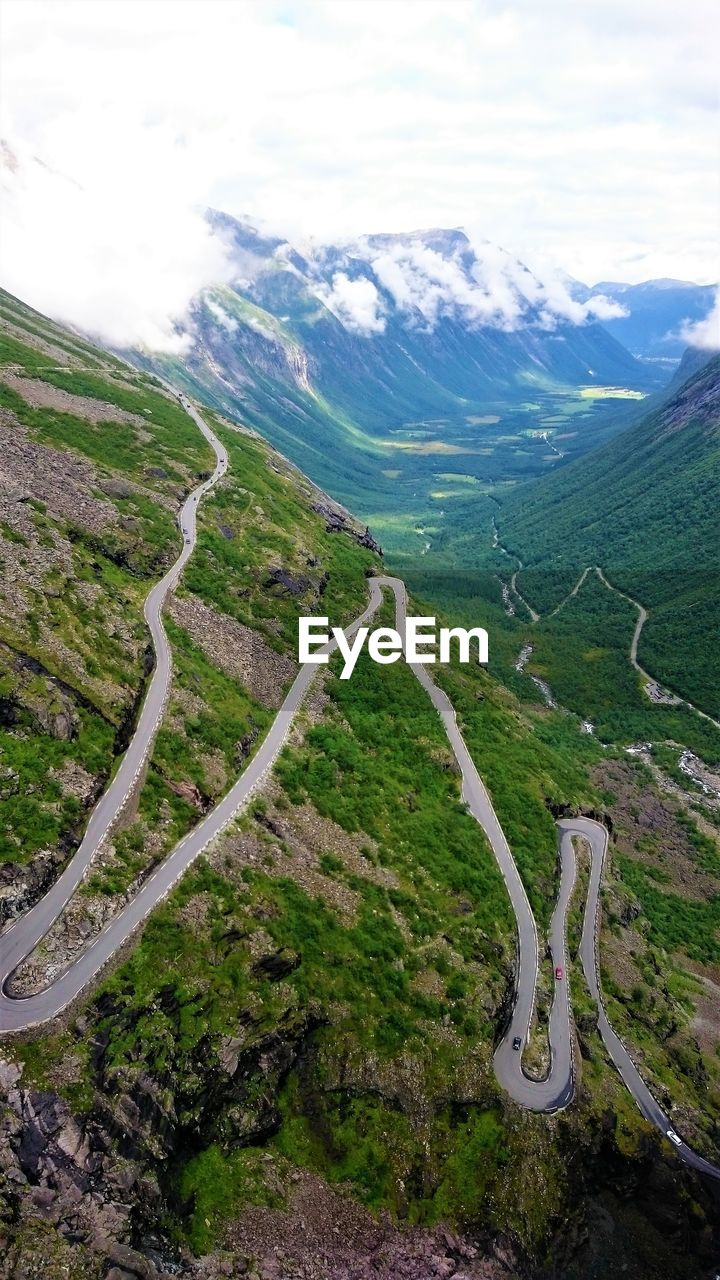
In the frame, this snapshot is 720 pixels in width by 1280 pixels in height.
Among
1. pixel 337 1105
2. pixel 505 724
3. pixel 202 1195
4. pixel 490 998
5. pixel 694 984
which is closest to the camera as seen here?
pixel 202 1195

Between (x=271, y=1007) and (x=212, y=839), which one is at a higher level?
(x=212, y=839)

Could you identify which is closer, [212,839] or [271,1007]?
[271,1007]

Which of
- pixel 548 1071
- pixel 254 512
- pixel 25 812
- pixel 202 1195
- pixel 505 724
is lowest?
pixel 202 1195

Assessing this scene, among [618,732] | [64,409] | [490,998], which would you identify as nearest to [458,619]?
[618,732]

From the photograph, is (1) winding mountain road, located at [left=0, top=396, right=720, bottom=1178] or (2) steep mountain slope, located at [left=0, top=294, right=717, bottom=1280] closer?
(2) steep mountain slope, located at [left=0, top=294, right=717, bottom=1280]

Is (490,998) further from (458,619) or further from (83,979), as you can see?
(458,619)

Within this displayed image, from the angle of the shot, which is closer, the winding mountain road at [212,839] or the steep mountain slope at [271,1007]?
the steep mountain slope at [271,1007]

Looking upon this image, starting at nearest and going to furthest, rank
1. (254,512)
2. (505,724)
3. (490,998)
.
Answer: (490,998) → (505,724) → (254,512)

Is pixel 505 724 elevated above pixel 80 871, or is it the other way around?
pixel 505 724
